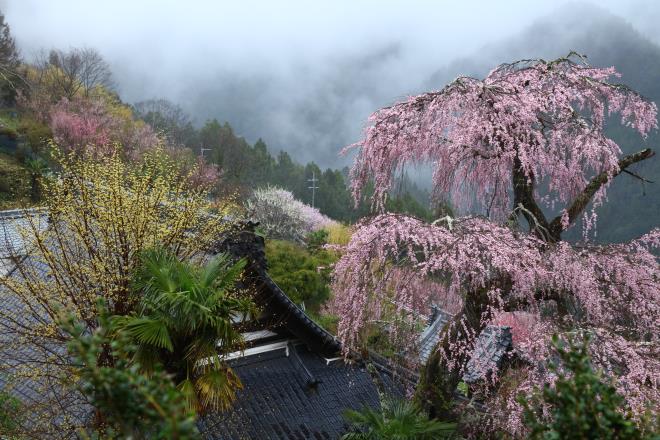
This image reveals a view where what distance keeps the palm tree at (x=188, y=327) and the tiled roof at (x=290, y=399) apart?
710mm

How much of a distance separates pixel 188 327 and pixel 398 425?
289 cm

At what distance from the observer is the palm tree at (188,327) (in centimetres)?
564

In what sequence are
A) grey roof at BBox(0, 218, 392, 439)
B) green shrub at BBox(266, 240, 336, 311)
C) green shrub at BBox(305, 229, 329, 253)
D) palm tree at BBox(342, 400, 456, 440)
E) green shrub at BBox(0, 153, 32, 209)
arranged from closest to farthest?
palm tree at BBox(342, 400, 456, 440), grey roof at BBox(0, 218, 392, 439), green shrub at BBox(266, 240, 336, 311), green shrub at BBox(0, 153, 32, 209), green shrub at BBox(305, 229, 329, 253)

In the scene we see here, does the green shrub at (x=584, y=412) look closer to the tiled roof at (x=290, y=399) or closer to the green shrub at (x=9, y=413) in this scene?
the tiled roof at (x=290, y=399)

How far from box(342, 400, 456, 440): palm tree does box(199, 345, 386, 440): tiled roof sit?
73cm

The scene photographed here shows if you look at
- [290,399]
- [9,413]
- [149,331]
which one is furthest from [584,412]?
[9,413]

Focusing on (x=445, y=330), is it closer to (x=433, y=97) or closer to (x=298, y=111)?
(x=433, y=97)

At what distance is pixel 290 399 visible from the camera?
7.42 meters

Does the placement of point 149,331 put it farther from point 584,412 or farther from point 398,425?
point 584,412

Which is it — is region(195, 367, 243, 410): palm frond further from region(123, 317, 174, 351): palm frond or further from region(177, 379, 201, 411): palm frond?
region(123, 317, 174, 351): palm frond

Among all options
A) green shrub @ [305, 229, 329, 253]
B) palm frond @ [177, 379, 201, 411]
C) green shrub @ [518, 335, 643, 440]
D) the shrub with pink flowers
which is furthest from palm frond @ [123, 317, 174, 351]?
the shrub with pink flowers

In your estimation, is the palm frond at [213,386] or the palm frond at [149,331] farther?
the palm frond at [213,386]

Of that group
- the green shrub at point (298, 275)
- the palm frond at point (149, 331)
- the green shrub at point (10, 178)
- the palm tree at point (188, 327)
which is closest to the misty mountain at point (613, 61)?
the palm tree at point (188, 327)

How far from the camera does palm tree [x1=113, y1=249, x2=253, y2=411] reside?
5645 mm
